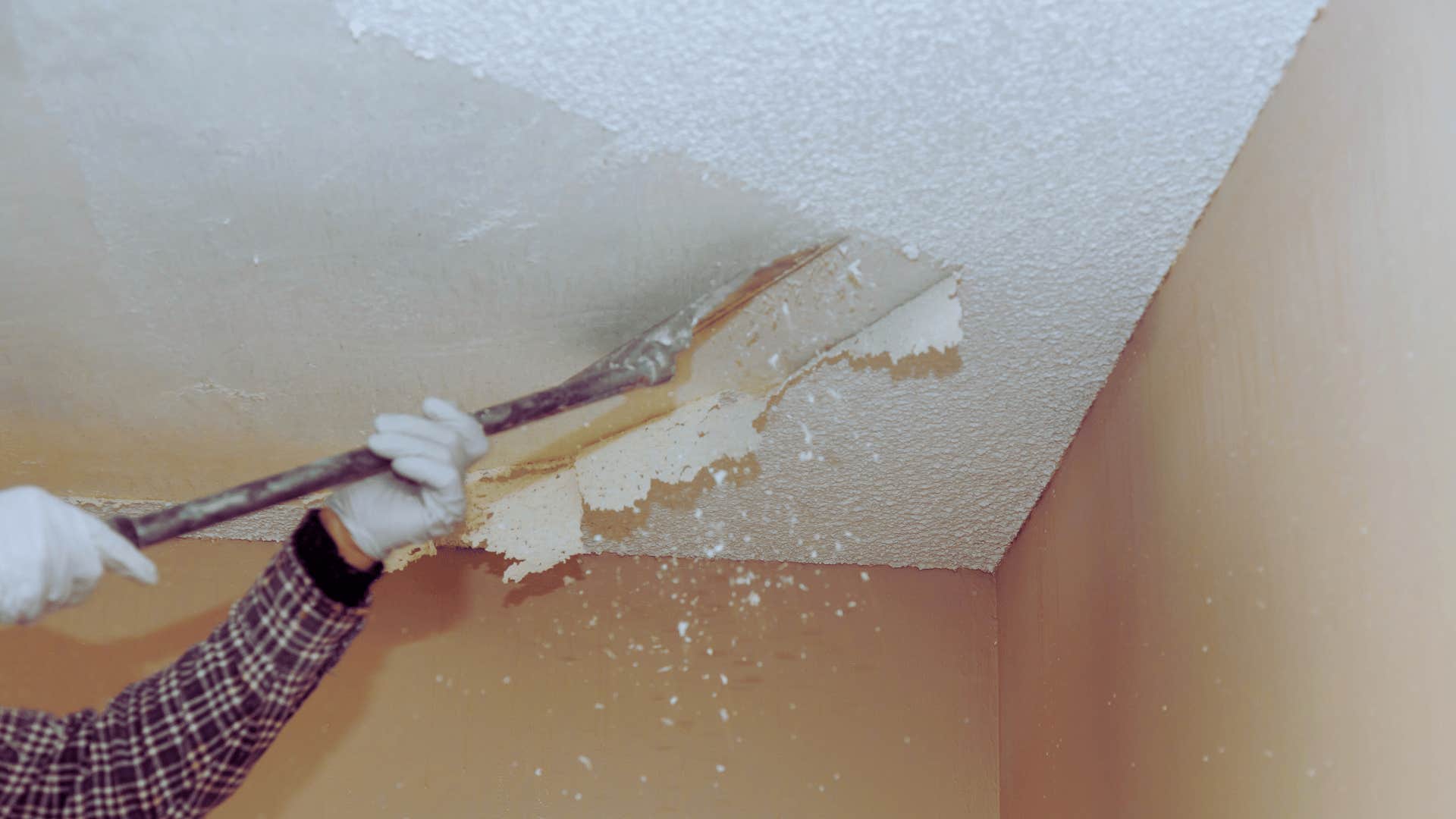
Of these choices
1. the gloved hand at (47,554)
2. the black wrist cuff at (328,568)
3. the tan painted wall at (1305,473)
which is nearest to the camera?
the tan painted wall at (1305,473)

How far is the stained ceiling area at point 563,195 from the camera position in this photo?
1.21 m

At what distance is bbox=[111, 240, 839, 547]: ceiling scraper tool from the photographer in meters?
1.35

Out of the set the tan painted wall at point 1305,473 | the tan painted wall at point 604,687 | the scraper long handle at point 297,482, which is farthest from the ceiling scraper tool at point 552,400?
the tan painted wall at point 604,687

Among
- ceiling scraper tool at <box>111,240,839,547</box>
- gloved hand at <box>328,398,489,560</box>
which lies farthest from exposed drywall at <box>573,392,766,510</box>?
gloved hand at <box>328,398,489,560</box>

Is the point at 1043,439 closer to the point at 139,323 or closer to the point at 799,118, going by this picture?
the point at 799,118

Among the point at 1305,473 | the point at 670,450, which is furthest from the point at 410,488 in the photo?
the point at 1305,473

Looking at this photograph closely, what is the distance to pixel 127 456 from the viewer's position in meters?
2.21

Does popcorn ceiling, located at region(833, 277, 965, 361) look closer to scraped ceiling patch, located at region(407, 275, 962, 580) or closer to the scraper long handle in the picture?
scraped ceiling patch, located at region(407, 275, 962, 580)

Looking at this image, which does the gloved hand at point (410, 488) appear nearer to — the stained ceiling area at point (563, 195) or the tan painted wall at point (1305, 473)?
the stained ceiling area at point (563, 195)

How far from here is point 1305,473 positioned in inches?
44.3

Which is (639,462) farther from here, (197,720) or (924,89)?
(924,89)

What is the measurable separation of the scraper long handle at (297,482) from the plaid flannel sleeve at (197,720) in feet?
0.29

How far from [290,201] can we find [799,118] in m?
0.66

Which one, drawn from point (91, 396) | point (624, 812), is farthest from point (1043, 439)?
point (91, 396)
